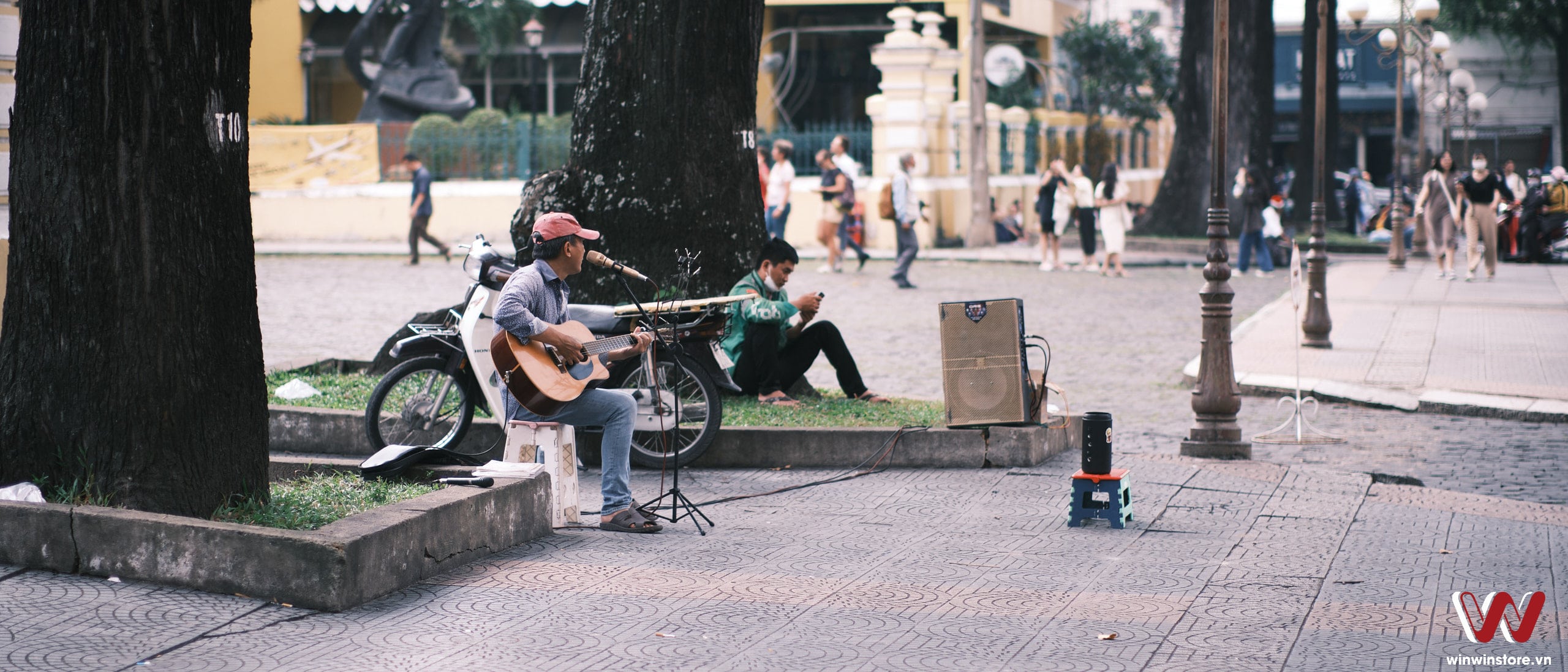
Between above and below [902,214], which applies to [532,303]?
below

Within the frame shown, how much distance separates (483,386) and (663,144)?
2322mm

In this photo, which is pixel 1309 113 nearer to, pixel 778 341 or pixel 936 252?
pixel 936 252

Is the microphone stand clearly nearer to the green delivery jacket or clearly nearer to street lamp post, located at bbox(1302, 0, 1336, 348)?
the green delivery jacket

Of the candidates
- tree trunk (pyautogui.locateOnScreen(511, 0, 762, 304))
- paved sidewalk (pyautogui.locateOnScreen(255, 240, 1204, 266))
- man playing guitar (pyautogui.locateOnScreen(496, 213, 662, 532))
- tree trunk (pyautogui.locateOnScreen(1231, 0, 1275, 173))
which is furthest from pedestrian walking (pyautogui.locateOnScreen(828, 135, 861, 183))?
man playing guitar (pyautogui.locateOnScreen(496, 213, 662, 532))

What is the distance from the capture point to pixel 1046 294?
19453 mm

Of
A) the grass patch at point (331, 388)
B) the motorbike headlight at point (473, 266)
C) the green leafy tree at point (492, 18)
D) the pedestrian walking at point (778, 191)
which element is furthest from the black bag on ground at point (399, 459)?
the green leafy tree at point (492, 18)

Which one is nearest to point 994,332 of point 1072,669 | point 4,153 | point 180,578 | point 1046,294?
point 1072,669

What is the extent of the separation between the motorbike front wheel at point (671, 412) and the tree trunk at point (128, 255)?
105 inches

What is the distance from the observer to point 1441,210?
22.4 m

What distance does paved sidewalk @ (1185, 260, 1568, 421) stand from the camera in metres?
11.4

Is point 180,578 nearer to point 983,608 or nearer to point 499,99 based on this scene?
point 983,608

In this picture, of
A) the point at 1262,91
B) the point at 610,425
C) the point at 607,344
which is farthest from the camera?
the point at 1262,91

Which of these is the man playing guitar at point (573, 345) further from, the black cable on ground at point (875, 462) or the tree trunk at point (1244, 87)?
the tree trunk at point (1244, 87)

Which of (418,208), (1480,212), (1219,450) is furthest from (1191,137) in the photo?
(1219,450)
